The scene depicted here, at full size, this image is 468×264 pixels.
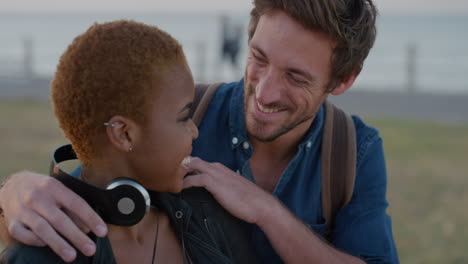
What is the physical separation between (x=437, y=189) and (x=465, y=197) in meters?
0.34

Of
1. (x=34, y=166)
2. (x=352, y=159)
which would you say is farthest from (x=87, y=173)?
(x=34, y=166)

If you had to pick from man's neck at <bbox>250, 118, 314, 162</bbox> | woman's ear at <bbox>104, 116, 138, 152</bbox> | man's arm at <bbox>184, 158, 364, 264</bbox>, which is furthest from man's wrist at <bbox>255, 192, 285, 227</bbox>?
woman's ear at <bbox>104, 116, 138, 152</bbox>

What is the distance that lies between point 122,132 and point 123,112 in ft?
0.22

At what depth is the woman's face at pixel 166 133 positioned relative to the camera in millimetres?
1867

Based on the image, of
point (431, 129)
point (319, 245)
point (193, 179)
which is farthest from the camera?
point (431, 129)

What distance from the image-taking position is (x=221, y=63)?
17.2 metres

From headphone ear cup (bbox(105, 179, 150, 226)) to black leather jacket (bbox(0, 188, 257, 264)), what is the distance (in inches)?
11.7

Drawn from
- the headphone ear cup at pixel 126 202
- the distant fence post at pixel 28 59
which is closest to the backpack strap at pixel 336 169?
the headphone ear cup at pixel 126 202

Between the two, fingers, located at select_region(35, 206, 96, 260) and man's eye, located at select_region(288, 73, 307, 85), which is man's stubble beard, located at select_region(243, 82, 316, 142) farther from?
fingers, located at select_region(35, 206, 96, 260)

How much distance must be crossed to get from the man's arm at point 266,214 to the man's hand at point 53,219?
0.56m

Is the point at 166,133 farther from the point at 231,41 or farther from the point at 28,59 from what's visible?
the point at 28,59

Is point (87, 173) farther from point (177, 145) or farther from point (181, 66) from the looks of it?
point (181, 66)

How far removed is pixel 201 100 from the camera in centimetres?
299

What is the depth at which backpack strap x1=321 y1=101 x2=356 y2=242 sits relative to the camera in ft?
9.27
